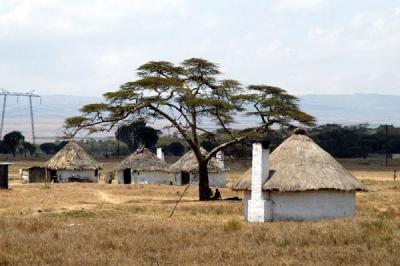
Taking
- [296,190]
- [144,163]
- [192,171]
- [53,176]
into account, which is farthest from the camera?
[144,163]

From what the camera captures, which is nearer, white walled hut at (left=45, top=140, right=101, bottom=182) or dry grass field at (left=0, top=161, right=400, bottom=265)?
dry grass field at (left=0, top=161, right=400, bottom=265)

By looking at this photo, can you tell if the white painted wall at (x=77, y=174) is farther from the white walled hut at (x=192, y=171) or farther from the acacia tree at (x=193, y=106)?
the acacia tree at (x=193, y=106)

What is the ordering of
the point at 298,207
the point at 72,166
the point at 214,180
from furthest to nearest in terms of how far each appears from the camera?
the point at 72,166, the point at 214,180, the point at 298,207

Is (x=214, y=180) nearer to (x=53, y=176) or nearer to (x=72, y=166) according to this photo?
(x=72, y=166)

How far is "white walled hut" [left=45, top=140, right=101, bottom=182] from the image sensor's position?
58.0 m

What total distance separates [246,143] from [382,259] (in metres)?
26.1

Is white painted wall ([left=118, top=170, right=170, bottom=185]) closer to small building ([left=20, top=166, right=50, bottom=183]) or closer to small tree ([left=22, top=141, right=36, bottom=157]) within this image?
small building ([left=20, top=166, right=50, bottom=183])

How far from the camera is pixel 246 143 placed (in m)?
41.0

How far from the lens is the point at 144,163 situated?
197 ft

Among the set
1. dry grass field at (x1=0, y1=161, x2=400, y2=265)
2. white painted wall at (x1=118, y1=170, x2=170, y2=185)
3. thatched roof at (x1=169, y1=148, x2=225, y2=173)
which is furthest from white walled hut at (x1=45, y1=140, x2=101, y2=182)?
dry grass field at (x1=0, y1=161, x2=400, y2=265)

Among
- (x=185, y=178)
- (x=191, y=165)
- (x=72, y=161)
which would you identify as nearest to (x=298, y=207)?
(x=191, y=165)

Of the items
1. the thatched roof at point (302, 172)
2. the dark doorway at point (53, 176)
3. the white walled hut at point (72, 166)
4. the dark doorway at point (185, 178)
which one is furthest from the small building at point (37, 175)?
the thatched roof at point (302, 172)

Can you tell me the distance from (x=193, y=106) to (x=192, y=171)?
52.6ft

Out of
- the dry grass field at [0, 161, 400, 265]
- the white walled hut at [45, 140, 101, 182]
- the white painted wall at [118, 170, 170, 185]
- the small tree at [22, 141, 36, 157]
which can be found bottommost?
the dry grass field at [0, 161, 400, 265]
